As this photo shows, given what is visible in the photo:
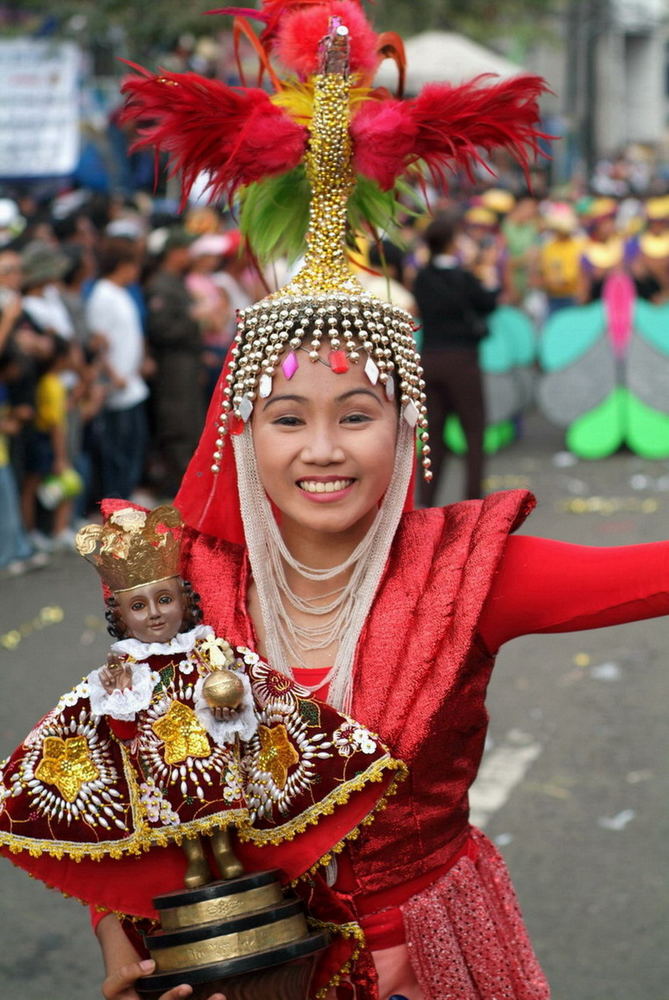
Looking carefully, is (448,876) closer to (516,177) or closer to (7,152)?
(7,152)

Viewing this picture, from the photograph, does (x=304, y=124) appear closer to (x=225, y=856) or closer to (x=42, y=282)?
(x=225, y=856)

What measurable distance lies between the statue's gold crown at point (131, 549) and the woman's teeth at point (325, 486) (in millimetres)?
299

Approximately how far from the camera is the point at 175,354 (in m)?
10.4

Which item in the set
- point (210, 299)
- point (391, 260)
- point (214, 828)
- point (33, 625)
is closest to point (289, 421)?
point (214, 828)

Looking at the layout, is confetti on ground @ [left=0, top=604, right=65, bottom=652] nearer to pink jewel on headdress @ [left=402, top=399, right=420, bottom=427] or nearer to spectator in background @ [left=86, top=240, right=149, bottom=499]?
spectator in background @ [left=86, top=240, right=149, bottom=499]

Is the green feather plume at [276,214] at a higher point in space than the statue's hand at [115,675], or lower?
higher

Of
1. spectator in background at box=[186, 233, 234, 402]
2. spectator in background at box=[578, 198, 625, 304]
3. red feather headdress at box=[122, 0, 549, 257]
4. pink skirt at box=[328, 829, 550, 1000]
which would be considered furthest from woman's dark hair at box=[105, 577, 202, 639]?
spectator in background at box=[578, 198, 625, 304]

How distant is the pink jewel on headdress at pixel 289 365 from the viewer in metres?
2.46

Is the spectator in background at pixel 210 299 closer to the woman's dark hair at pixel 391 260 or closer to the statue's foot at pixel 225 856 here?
the woman's dark hair at pixel 391 260

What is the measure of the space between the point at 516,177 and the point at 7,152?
55.3ft

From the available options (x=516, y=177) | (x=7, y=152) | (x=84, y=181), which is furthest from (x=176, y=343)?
(x=516, y=177)

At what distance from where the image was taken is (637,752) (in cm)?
570

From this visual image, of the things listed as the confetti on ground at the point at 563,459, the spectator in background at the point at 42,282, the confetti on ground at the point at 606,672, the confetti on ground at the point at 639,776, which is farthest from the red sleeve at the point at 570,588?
the confetti on ground at the point at 563,459

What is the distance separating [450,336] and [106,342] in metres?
2.26
